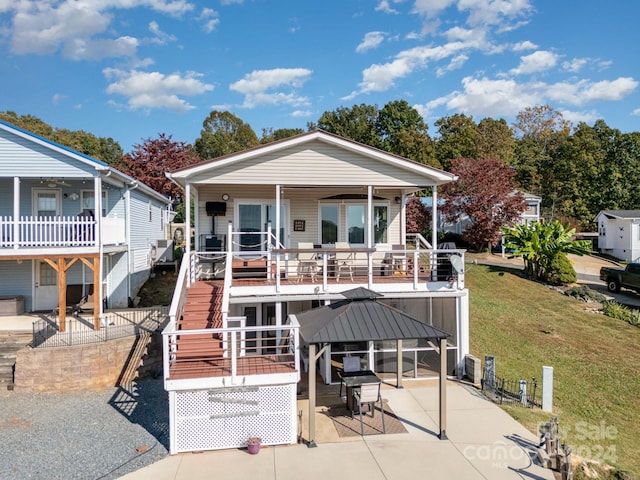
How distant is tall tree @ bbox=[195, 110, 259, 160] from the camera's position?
2221 inches

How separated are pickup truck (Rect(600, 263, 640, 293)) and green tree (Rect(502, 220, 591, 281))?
168 centimetres

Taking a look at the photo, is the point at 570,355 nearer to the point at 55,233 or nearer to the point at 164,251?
the point at 55,233

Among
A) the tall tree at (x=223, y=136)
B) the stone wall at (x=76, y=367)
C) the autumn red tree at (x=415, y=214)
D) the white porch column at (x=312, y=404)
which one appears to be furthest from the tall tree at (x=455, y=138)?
the white porch column at (x=312, y=404)

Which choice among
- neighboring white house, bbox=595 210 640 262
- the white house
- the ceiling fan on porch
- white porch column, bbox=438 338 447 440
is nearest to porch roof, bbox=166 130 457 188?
the white house

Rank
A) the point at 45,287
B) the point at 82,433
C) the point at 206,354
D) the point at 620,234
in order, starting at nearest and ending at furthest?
1. the point at 82,433
2. the point at 206,354
3. the point at 45,287
4. the point at 620,234

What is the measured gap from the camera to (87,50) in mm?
32344

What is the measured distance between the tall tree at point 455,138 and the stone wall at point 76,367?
125ft

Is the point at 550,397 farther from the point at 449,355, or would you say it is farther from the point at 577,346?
the point at 577,346

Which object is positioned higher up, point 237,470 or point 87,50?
point 87,50

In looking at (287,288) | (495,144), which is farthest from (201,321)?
(495,144)

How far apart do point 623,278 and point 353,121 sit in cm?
3854

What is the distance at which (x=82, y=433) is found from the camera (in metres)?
8.38

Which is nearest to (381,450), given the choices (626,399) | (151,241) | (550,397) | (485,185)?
(550,397)

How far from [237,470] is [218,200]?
31.6 feet
